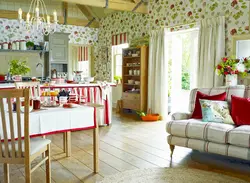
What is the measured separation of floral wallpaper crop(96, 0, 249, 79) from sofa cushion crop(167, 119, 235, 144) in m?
2.31

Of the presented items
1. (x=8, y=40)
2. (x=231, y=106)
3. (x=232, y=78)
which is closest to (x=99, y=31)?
(x=8, y=40)

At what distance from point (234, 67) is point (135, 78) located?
3318 millimetres

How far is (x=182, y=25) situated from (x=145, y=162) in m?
3.70

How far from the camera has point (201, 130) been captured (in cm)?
319

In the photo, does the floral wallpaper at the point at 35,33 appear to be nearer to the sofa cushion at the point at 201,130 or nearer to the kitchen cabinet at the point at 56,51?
the kitchen cabinet at the point at 56,51

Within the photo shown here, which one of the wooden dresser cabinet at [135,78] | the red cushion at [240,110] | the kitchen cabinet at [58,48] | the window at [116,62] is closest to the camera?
the red cushion at [240,110]

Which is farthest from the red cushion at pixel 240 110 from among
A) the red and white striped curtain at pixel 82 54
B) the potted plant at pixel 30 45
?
the red and white striped curtain at pixel 82 54

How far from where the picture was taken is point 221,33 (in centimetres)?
499

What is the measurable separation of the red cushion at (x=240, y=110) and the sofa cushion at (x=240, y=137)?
29 centimetres

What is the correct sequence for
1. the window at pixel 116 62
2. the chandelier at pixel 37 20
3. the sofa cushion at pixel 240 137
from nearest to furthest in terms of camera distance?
the sofa cushion at pixel 240 137
the chandelier at pixel 37 20
the window at pixel 116 62

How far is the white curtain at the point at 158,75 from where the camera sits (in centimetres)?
629

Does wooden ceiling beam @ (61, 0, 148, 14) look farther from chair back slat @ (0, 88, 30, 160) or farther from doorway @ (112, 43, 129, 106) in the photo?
chair back slat @ (0, 88, 30, 160)

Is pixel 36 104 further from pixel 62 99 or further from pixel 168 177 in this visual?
pixel 168 177

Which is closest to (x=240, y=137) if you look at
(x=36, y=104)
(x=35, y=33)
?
(x=36, y=104)
